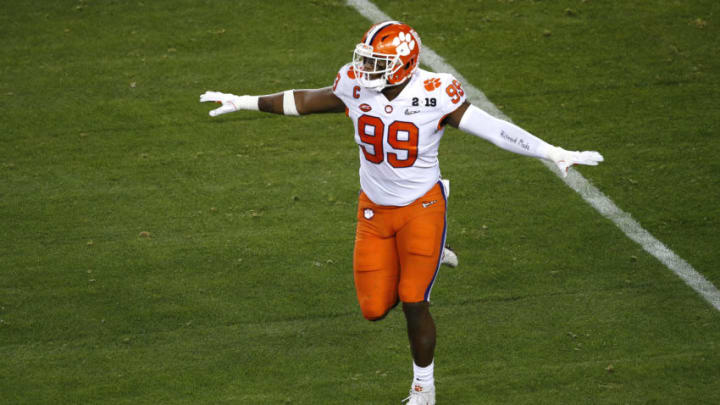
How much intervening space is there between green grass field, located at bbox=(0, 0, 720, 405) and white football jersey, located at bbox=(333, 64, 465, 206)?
3.50ft

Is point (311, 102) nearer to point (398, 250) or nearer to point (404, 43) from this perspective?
point (404, 43)

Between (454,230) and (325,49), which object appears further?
(325,49)

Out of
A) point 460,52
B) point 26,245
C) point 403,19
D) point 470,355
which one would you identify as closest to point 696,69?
point 460,52

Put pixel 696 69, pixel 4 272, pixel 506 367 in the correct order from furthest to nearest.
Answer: pixel 696 69 → pixel 4 272 → pixel 506 367

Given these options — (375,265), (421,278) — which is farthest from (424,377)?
(375,265)

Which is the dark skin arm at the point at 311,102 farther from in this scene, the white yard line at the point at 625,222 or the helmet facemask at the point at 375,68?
the white yard line at the point at 625,222

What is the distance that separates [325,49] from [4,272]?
3873 millimetres

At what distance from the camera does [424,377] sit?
5.38 meters

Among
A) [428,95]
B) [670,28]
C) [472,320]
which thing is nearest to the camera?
[428,95]

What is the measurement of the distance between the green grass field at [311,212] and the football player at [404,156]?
20.7 inches

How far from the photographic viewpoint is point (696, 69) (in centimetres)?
878

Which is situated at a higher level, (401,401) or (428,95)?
(428,95)

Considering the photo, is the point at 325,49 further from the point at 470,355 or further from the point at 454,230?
the point at 470,355

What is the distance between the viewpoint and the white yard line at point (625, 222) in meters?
6.29
